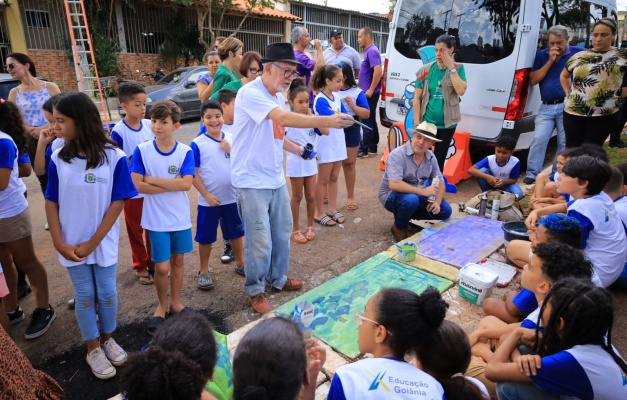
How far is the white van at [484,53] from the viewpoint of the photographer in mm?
5309

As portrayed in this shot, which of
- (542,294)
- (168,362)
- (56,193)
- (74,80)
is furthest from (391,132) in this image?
(74,80)

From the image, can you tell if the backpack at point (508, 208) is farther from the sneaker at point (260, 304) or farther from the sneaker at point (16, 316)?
the sneaker at point (16, 316)

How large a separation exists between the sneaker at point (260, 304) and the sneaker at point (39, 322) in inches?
55.6

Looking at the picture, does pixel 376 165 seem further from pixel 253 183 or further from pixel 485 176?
pixel 253 183

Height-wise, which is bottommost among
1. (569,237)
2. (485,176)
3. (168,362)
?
(485,176)

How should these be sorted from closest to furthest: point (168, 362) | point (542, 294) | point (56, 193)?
point (168, 362), point (542, 294), point (56, 193)

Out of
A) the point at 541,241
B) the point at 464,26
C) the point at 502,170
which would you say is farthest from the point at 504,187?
the point at 541,241

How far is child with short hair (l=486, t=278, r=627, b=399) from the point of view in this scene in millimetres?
1761

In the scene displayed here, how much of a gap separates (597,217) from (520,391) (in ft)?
4.57

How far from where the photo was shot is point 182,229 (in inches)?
120

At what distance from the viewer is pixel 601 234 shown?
2.81 metres

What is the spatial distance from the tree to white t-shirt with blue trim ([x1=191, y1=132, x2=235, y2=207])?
43.2 ft

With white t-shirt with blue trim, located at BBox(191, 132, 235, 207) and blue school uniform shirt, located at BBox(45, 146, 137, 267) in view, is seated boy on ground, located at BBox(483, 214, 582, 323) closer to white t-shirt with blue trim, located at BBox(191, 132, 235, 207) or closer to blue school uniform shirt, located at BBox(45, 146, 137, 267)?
white t-shirt with blue trim, located at BBox(191, 132, 235, 207)

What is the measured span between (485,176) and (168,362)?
452 cm
